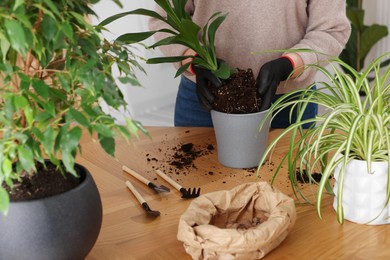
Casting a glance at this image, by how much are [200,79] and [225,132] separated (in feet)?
0.54

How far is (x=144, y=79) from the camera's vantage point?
13.4ft

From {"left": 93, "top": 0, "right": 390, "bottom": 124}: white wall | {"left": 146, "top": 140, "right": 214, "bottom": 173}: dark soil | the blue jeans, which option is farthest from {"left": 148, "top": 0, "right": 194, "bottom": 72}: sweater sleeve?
{"left": 93, "top": 0, "right": 390, "bottom": 124}: white wall

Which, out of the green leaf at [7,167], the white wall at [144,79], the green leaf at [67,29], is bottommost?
the white wall at [144,79]

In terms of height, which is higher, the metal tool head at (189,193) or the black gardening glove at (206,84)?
the black gardening glove at (206,84)

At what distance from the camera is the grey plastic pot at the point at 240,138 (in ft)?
4.56

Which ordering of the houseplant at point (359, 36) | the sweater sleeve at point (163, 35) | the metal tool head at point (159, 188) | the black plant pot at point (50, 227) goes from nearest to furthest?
1. the black plant pot at point (50, 227)
2. the metal tool head at point (159, 188)
3. the sweater sleeve at point (163, 35)
4. the houseplant at point (359, 36)

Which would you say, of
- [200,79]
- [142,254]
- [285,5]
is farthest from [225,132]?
[285,5]

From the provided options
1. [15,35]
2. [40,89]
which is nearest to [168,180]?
[40,89]

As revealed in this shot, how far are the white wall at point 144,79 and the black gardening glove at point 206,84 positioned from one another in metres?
2.38

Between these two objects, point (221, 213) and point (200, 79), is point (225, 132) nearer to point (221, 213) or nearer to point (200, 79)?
point (200, 79)

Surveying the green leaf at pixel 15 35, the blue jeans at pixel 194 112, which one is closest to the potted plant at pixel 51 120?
the green leaf at pixel 15 35

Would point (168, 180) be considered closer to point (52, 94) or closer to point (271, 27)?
point (52, 94)

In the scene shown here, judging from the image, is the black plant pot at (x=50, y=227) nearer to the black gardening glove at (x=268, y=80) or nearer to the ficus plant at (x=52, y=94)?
the ficus plant at (x=52, y=94)

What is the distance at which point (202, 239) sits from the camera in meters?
0.99
